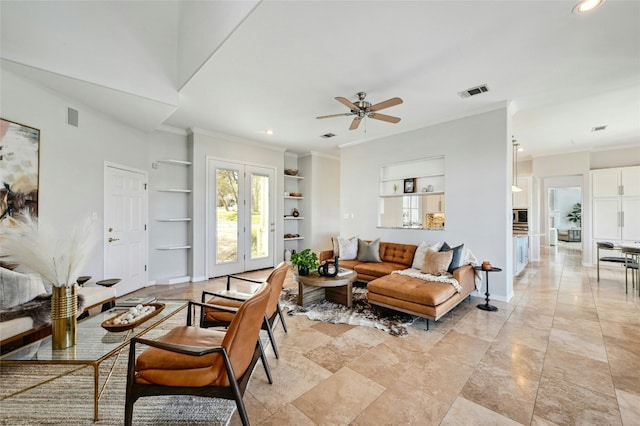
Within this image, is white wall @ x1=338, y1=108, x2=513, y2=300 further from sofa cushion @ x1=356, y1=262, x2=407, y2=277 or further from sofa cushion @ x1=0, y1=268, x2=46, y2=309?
sofa cushion @ x1=0, y1=268, x2=46, y2=309

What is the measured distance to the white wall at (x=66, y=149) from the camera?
2837 mm

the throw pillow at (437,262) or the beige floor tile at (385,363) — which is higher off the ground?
the throw pillow at (437,262)

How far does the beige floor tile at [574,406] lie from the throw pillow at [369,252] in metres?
2.90

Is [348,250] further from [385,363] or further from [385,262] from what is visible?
[385,363]

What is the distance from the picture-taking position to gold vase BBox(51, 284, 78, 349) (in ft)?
5.72

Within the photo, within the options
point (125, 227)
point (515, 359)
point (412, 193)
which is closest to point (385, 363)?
point (515, 359)

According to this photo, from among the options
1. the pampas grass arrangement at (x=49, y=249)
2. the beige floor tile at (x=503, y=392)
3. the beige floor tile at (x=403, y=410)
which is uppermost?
the pampas grass arrangement at (x=49, y=249)

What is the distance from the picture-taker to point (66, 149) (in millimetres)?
3289

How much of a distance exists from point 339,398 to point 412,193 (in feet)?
13.1

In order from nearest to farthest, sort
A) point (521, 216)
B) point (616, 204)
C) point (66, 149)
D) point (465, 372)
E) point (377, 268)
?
point (465, 372) → point (66, 149) → point (377, 268) → point (616, 204) → point (521, 216)

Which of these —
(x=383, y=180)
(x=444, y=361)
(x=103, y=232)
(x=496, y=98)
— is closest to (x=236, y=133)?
(x=103, y=232)

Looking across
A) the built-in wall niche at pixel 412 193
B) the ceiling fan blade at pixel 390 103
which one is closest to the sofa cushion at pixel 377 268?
the built-in wall niche at pixel 412 193

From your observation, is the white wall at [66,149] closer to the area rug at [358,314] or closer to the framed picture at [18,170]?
the framed picture at [18,170]

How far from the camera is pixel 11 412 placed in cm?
171
